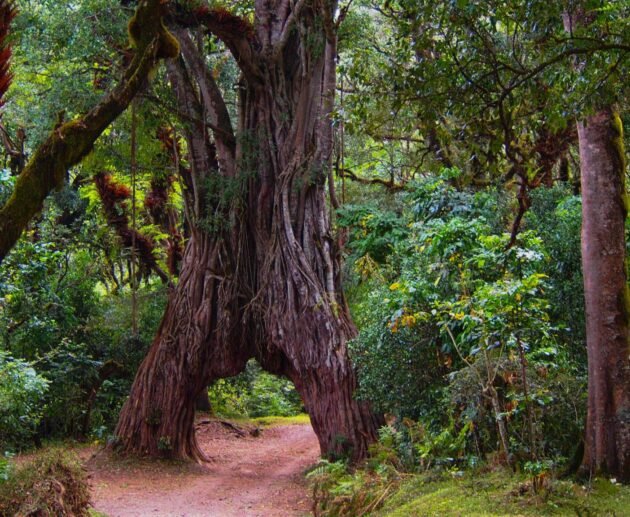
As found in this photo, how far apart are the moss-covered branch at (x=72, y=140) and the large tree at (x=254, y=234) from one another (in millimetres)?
6273

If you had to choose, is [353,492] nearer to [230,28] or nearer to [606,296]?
[606,296]

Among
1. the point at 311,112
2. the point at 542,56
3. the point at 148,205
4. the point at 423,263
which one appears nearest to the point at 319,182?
the point at 311,112

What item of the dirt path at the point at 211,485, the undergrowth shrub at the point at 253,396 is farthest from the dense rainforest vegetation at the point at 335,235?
the dirt path at the point at 211,485

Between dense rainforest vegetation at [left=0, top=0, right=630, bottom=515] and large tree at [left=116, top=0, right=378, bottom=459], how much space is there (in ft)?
0.15

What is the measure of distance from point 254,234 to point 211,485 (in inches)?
178

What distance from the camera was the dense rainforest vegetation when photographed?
19.5 ft

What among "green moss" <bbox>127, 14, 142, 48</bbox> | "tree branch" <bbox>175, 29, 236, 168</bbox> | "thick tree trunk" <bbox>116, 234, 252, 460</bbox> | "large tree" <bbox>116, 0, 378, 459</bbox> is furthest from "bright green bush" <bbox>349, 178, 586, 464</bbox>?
"green moss" <bbox>127, 14, 142, 48</bbox>

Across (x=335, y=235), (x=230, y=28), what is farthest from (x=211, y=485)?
(x=230, y=28)

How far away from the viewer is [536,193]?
12008 millimetres

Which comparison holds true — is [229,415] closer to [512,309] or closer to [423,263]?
[423,263]

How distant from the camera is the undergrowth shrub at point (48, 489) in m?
6.78

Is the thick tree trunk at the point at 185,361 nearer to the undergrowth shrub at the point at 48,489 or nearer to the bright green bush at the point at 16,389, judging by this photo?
the bright green bush at the point at 16,389

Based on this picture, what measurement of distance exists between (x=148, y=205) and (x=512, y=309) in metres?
14.1

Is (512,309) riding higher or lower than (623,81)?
lower
